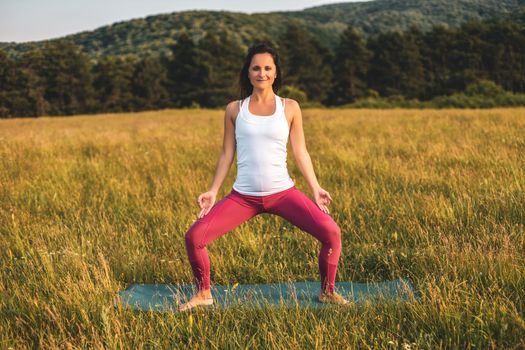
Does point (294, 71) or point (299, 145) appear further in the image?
point (294, 71)

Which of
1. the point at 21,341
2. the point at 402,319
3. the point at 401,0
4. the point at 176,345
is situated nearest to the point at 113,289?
the point at 21,341

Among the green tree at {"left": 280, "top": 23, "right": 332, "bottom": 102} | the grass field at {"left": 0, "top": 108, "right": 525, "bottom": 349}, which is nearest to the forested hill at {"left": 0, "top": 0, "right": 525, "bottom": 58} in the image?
the green tree at {"left": 280, "top": 23, "right": 332, "bottom": 102}

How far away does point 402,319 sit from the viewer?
261 cm

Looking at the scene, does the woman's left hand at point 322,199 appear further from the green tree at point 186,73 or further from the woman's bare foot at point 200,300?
the green tree at point 186,73

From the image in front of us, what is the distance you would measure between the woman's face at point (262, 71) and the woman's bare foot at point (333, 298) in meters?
1.37

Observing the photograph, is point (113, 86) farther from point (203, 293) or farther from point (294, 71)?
point (203, 293)

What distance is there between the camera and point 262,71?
3.09 m

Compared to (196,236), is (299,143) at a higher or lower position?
higher

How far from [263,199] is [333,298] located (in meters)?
0.74

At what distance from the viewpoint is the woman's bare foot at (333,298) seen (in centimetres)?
287

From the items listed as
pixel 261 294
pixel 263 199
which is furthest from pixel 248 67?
pixel 261 294

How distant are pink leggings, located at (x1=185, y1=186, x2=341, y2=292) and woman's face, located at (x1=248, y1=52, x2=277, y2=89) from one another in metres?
0.71

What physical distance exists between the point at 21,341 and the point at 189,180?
4.05 metres

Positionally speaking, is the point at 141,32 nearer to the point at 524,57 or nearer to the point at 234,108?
the point at 524,57
